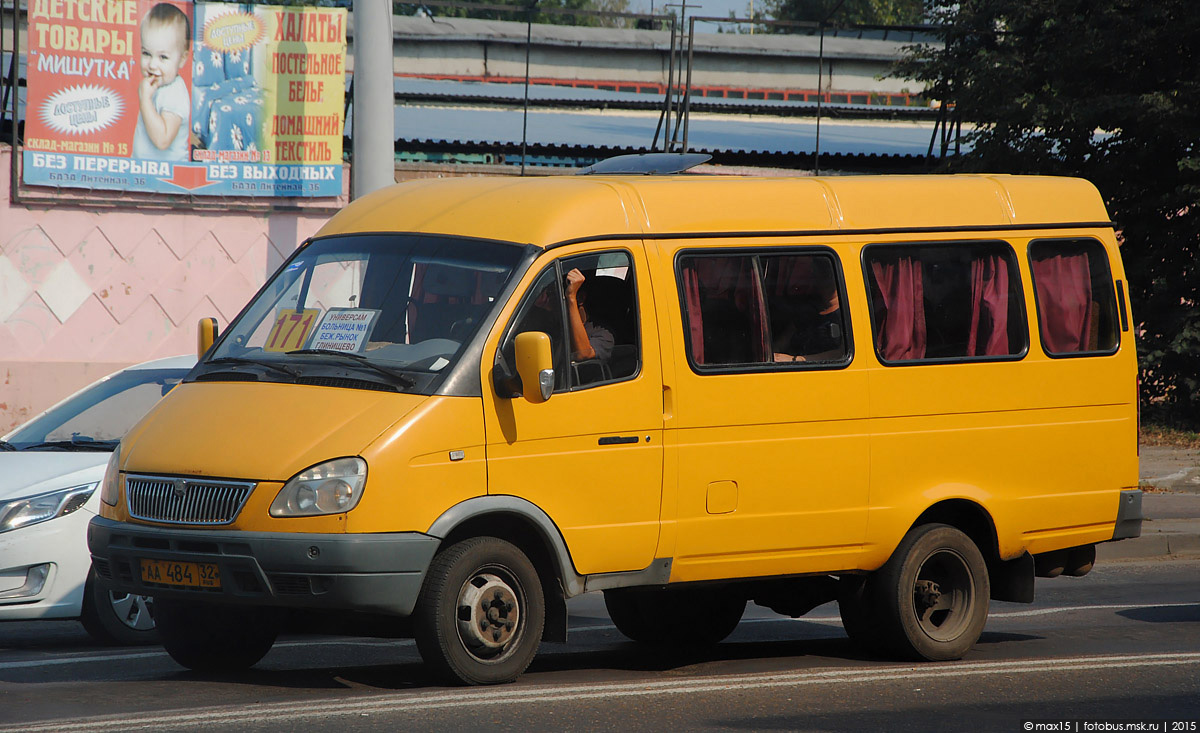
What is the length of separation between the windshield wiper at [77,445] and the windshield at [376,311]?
162 centimetres

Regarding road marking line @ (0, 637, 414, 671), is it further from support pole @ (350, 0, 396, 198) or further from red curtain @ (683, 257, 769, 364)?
support pole @ (350, 0, 396, 198)

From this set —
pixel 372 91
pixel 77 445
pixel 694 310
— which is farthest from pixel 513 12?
pixel 694 310

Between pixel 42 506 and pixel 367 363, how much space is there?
2355mm

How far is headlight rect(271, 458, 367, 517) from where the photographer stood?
5.99m

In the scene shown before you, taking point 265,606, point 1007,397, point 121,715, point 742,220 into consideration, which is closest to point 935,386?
point 1007,397

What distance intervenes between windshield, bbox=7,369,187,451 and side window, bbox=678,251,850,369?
11.3 feet

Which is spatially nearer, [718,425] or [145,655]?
[718,425]

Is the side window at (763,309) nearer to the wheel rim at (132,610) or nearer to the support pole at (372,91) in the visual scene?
the wheel rim at (132,610)

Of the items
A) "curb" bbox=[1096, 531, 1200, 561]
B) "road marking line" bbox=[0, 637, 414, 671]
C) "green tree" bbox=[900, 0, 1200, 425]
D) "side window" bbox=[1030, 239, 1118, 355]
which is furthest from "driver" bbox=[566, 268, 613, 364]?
"green tree" bbox=[900, 0, 1200, 425]

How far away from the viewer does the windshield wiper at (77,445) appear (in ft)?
27.0

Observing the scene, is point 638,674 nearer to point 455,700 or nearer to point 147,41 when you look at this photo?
point 455,700

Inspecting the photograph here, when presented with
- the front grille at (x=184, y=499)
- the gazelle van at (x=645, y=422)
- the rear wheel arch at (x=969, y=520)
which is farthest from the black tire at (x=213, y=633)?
the rear wheel arch at (x=969, y=520)

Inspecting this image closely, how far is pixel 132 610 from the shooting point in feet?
26.0

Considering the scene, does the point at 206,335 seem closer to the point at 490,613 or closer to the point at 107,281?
the point at 490,613
